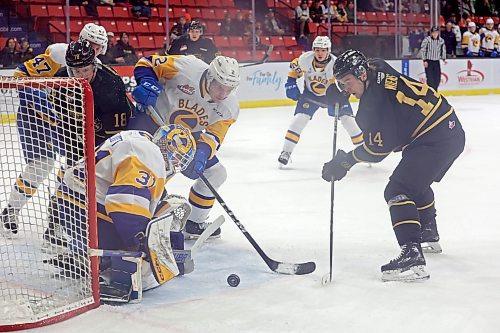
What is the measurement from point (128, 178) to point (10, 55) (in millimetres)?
6462

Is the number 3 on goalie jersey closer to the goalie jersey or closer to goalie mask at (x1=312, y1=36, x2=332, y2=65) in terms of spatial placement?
the goalie jersey

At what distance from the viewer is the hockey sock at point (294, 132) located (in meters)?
5.89

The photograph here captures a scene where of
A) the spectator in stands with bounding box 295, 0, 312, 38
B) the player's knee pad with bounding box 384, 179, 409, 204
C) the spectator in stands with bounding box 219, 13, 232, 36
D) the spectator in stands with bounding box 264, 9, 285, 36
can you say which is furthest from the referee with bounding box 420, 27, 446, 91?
the player's knee pad with bounding box 384, 179, 409, 204

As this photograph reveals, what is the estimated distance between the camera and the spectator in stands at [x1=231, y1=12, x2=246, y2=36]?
10.8m

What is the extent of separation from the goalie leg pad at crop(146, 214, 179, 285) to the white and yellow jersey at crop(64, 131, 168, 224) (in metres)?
0.06

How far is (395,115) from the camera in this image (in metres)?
2.98

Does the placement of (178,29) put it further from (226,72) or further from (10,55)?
(226,72)

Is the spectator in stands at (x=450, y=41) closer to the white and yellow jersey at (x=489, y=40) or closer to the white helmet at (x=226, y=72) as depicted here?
the white and yellow jersey at (x=489, y=40)

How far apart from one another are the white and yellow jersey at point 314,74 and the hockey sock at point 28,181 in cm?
293

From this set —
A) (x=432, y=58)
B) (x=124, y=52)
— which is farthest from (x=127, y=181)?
(x=432, y=58)

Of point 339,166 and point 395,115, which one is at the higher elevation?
point 395,115

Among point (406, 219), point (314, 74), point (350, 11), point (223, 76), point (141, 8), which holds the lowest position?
point (406, 219)

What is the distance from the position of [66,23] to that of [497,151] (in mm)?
5212

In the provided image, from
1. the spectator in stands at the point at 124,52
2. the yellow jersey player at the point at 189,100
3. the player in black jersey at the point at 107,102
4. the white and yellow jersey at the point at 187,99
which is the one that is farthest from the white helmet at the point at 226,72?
the spectator in stands at the point at 124,52
